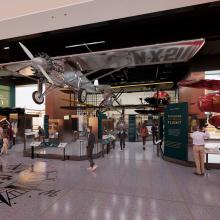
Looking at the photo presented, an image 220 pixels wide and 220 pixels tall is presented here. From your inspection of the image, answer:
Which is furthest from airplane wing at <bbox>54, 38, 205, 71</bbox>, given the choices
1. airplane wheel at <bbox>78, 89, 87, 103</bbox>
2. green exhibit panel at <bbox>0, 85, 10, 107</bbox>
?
green exhibit panel at <bbox>0, 85, 10, 107</bbox>

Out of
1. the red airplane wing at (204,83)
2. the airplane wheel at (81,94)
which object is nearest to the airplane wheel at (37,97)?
the airplane wheel at (81,94)

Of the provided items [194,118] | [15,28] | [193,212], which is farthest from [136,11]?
[194,118]

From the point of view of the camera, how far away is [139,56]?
6238 mm

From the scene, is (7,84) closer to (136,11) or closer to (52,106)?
(52,106)

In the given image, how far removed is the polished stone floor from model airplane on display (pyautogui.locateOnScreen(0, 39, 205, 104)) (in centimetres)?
327

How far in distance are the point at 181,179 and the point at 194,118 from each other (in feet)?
20.2

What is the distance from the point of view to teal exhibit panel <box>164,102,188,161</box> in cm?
735

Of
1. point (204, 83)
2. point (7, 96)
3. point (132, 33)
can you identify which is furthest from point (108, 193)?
point (7, 96)

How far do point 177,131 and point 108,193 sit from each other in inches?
170

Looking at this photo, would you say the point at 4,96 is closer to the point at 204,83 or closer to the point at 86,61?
the point at 86,61

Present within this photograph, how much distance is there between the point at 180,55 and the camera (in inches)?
226

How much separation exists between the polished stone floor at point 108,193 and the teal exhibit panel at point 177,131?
789 mm

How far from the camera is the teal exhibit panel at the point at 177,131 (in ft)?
24.1

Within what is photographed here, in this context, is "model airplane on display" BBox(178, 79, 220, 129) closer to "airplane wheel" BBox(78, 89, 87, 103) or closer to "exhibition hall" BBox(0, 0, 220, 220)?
"exhibition hall" BBox(0, 0, 220, 220)
